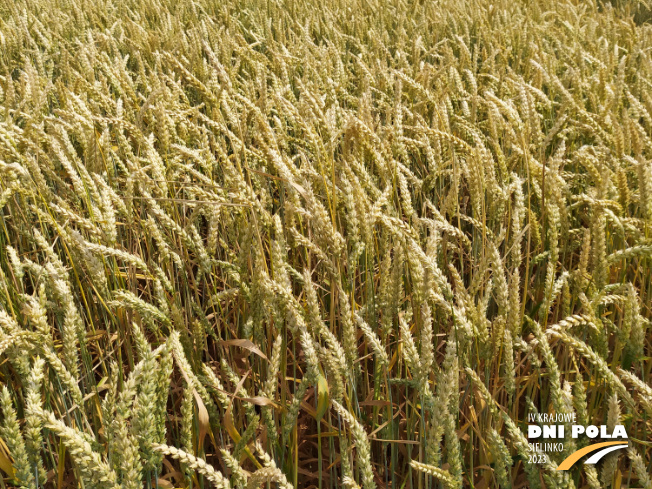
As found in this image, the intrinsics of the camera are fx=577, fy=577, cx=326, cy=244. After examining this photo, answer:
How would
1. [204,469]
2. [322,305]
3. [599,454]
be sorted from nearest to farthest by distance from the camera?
[204,469] < [599,454] < [322,305]

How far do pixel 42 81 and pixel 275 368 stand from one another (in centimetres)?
179

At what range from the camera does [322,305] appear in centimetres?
128

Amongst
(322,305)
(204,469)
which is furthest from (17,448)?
(322,305)

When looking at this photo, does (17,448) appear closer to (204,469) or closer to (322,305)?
(204,469)

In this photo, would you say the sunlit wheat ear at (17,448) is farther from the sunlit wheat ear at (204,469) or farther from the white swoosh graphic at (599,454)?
the white swoosh graphic at (599,454)

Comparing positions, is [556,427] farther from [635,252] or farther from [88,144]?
[88,144]

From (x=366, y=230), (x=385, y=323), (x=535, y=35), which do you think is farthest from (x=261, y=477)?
(x=535, y=35)

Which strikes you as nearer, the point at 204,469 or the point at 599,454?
the point at 204,469

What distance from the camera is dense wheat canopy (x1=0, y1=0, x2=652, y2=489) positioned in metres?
0.79

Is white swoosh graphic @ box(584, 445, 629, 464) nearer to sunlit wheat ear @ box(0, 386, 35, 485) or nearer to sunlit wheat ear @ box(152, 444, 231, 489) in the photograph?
sunlit wheat ear @ box(152, 444, 231, 489)

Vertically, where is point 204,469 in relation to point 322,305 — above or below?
below

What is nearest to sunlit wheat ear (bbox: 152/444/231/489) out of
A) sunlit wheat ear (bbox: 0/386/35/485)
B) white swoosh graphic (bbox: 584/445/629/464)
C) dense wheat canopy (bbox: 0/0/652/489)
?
dense wheat canopy (bbox: 0/0/652/489)

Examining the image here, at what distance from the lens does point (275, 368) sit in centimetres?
82

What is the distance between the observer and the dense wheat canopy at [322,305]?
2.60 feet
